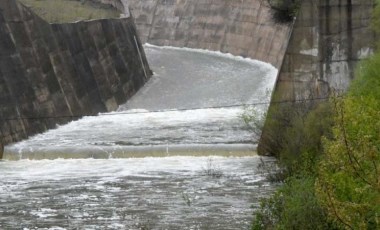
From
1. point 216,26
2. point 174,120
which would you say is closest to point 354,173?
point 174,120

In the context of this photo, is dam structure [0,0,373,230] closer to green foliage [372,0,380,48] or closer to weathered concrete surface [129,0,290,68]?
green foliage [372,0,380,48]

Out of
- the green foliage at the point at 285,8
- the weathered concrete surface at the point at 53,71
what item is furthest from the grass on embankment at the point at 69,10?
the green foliage at the point at 285,8

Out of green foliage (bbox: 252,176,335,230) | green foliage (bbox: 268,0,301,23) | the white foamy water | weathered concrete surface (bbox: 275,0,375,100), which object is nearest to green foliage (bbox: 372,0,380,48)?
weathered concrete surface (bbox: 275,0,375,100)

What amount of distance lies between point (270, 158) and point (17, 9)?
11.7 metres

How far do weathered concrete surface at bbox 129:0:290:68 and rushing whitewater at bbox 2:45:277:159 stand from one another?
179 cm

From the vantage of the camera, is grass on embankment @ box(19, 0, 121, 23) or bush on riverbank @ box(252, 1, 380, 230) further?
grass on embankment @ box(19, 0, 121, 23)

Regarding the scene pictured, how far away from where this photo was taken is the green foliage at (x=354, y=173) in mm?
12812

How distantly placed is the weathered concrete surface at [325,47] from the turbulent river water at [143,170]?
1879 mm

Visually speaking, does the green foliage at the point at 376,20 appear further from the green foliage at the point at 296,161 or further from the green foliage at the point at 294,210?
the green foliage at the point at 294,210

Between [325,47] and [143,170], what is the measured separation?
6560 millimetres

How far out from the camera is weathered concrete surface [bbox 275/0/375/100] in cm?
2908

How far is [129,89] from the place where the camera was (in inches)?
1710

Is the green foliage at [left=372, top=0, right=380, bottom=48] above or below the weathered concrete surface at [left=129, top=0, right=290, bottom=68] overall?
below

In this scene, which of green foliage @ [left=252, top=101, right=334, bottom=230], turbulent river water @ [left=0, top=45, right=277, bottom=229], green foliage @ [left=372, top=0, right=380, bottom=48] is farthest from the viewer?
green foliage @ [left=372, top=0, right=380, bottom=48]
